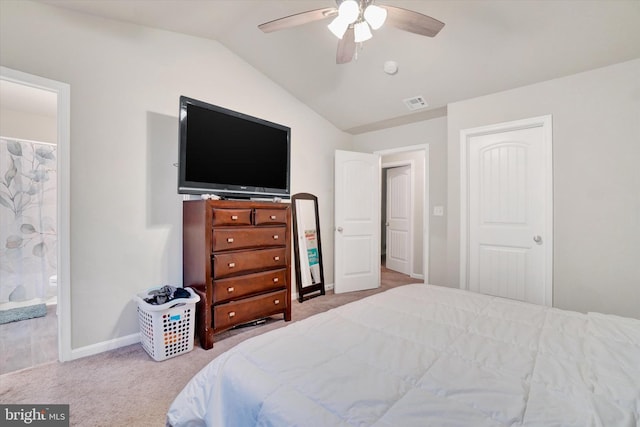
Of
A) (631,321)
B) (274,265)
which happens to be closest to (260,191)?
(274,265)

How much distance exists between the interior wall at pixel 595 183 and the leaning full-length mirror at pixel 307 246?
100 inches

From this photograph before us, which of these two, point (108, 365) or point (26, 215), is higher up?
point (26, 215)

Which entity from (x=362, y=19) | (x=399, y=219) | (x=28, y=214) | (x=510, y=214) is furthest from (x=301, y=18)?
(x=399, y=219)

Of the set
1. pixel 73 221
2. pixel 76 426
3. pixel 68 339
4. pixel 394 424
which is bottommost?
pixel 76 426

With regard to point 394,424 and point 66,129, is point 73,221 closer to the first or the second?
point 66,129

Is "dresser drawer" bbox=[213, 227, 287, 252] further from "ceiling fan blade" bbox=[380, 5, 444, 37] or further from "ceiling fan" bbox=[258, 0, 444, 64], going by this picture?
"ceiling fan blade" bbox=[380, 5, 444, 37]

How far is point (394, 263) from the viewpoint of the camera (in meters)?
5.61

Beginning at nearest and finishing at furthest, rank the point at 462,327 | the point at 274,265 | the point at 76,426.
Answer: the point at 462,327, the point at 76,426, the point at 274,265

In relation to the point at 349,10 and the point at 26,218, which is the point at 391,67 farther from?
the point at 26,218

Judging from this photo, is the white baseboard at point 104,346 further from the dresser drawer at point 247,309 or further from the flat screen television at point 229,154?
the flat screen television at point 229,154

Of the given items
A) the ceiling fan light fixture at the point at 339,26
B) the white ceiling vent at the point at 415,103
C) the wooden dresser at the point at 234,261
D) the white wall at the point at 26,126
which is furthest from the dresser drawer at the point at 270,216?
the white wall at the point at 26,126

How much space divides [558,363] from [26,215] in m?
4.64

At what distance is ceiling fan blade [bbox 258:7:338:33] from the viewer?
1.83 metres

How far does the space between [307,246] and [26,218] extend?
10.4 feet
